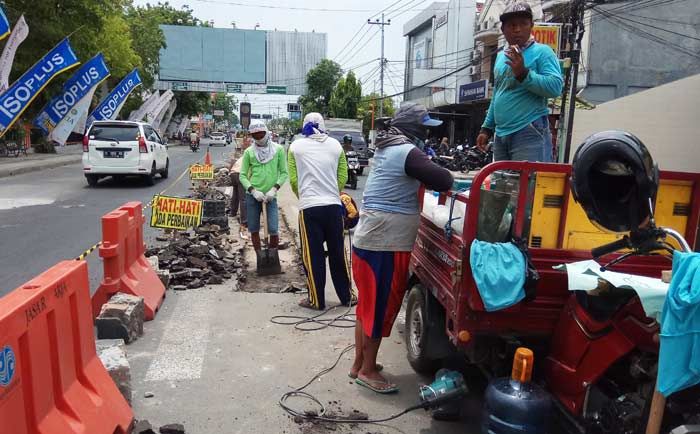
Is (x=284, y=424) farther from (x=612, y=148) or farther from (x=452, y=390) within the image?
(x=612, y=148)

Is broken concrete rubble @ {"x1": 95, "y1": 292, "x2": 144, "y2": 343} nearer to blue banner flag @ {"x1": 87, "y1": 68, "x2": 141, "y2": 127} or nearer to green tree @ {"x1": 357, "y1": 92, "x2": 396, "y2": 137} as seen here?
blue banner flag @ {"x1": 87, "y1": 68, "x2": 141, "y2": 127}

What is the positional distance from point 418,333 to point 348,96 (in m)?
49.9

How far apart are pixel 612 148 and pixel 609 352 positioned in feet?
3.51

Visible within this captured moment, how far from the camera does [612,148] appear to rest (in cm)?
198

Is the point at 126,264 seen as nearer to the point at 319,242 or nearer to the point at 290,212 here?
→ the point at 319,242

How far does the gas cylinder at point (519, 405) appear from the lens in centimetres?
270

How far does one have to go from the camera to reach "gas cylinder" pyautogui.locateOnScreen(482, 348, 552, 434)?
2.70m

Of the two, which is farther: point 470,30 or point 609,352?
point 470,30

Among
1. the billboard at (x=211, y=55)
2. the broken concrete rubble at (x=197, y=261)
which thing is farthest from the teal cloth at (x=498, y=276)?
the billboard at (x=211, y=55)

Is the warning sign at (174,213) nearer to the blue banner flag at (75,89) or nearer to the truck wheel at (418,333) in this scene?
the truck wheel at (418,333)

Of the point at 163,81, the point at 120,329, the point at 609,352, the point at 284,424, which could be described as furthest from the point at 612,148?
the point at 163,81

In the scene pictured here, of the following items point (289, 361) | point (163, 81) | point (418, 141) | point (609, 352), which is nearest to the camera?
point (609, 352)

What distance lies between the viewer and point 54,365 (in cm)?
256

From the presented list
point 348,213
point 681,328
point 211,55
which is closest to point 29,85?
point 348,213
